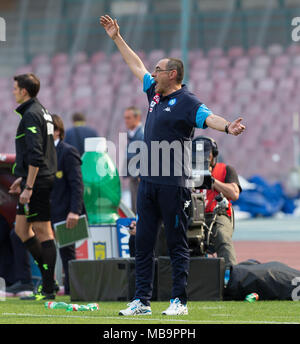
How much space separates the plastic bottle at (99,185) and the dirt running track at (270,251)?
2279 millimetres

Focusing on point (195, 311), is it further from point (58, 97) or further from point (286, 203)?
point (58, 97)

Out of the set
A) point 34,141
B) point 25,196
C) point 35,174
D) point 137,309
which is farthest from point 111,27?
point 137,309

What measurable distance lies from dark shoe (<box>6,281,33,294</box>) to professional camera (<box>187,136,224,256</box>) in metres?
1.96

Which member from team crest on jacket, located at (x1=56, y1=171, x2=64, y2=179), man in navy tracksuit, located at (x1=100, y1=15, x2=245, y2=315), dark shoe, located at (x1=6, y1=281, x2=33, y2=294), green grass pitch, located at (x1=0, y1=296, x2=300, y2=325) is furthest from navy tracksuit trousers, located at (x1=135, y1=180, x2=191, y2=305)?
dark shoe, located at (x1=6, y1=281, x2=33, y2=294)

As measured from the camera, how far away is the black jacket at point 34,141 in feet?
27.7

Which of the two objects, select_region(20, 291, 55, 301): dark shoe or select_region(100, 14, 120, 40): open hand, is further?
select_region(20, 291, 55, 301): dark shoe

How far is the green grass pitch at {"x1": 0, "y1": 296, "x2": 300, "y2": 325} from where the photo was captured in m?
6.71

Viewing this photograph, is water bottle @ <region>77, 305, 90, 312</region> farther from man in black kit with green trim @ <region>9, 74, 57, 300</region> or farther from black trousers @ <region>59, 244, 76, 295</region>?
black trousers @ <region>59, 244, 76, 295</region>

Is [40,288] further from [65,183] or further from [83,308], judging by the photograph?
[83,308]

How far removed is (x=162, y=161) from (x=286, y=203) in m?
18.7

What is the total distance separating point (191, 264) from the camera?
858cm

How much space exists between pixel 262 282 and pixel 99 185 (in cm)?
301
